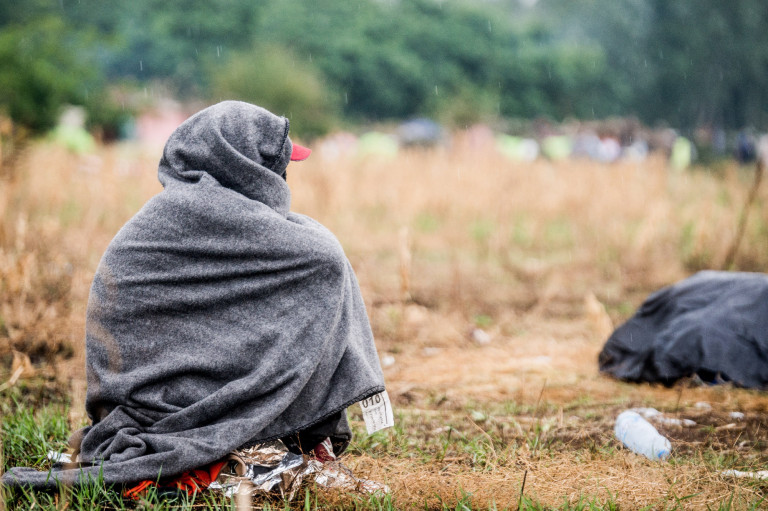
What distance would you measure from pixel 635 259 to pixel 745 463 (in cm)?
411

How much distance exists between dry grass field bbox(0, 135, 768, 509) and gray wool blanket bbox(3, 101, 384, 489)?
42 cm

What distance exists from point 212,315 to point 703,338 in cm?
269

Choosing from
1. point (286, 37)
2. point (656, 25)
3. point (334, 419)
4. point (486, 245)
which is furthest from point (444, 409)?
point (656, 25)

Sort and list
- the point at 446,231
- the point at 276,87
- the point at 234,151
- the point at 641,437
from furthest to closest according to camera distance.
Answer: the point at 276,87
the point at 446,231
the point at 641,437
the point at 234,151

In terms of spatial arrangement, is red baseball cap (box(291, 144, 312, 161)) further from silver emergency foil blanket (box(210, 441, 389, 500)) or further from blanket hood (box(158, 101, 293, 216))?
silver emergency foil blanket (box(210, 441, 389, 500))

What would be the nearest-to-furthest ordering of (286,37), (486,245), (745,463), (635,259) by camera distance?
(745,463) < (635,259) < (486,245) < (286,37)

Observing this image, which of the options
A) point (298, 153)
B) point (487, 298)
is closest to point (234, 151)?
point (298, 153)

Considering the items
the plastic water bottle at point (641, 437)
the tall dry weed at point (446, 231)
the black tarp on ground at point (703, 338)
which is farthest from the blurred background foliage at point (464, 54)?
the plastic water bottle at point (641, 437)

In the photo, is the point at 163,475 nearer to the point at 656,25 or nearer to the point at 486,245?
the point at 486,245

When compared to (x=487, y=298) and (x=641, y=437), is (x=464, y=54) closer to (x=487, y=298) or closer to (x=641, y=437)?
(x=487, y=298)

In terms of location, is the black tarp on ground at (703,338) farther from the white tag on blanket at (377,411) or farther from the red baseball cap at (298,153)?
the red baseball cap at (298,153)

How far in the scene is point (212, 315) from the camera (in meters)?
2.25

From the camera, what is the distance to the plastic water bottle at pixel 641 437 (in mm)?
2789

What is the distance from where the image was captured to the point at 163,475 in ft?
7.02
